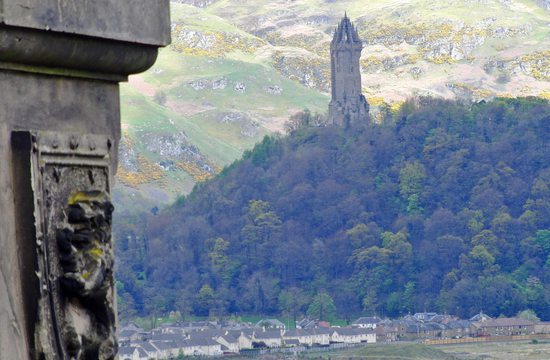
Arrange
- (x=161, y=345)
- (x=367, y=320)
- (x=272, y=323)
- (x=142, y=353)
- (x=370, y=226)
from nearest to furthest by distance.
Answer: (x=142, y=353)
(x=161, y=345)
(x=367, y=320)
(x=272, y=323)
(x=370, y=226)

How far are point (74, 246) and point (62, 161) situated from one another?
0.65 feet

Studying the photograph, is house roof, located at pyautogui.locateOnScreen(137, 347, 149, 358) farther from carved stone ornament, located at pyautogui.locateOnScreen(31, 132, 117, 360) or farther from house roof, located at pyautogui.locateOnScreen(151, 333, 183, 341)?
carved stone ornament, located at pyautogui.locateOnScreen(31, 132, 117, 360)

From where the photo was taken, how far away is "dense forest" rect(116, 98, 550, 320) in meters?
123

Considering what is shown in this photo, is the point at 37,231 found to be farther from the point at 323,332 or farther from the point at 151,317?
the point at 151,317

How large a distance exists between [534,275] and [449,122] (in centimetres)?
1834

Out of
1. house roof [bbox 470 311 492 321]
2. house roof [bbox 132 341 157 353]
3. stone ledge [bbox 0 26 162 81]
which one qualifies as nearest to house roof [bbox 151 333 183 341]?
house roof [bbox 132 341 157 353]

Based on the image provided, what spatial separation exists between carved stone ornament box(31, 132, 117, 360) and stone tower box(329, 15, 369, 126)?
139797 mm

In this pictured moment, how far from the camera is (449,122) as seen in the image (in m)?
137

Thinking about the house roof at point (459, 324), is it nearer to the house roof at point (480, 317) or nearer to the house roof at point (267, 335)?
the house roof at point (480, 317)

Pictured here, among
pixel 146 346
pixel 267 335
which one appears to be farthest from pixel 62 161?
pixel 267 335

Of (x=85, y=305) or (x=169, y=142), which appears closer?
(x=85, y=305)

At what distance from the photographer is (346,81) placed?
5925 inches

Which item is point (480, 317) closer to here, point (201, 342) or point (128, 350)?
point (201, 342)

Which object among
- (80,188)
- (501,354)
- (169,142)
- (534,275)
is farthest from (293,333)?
(80,188)
